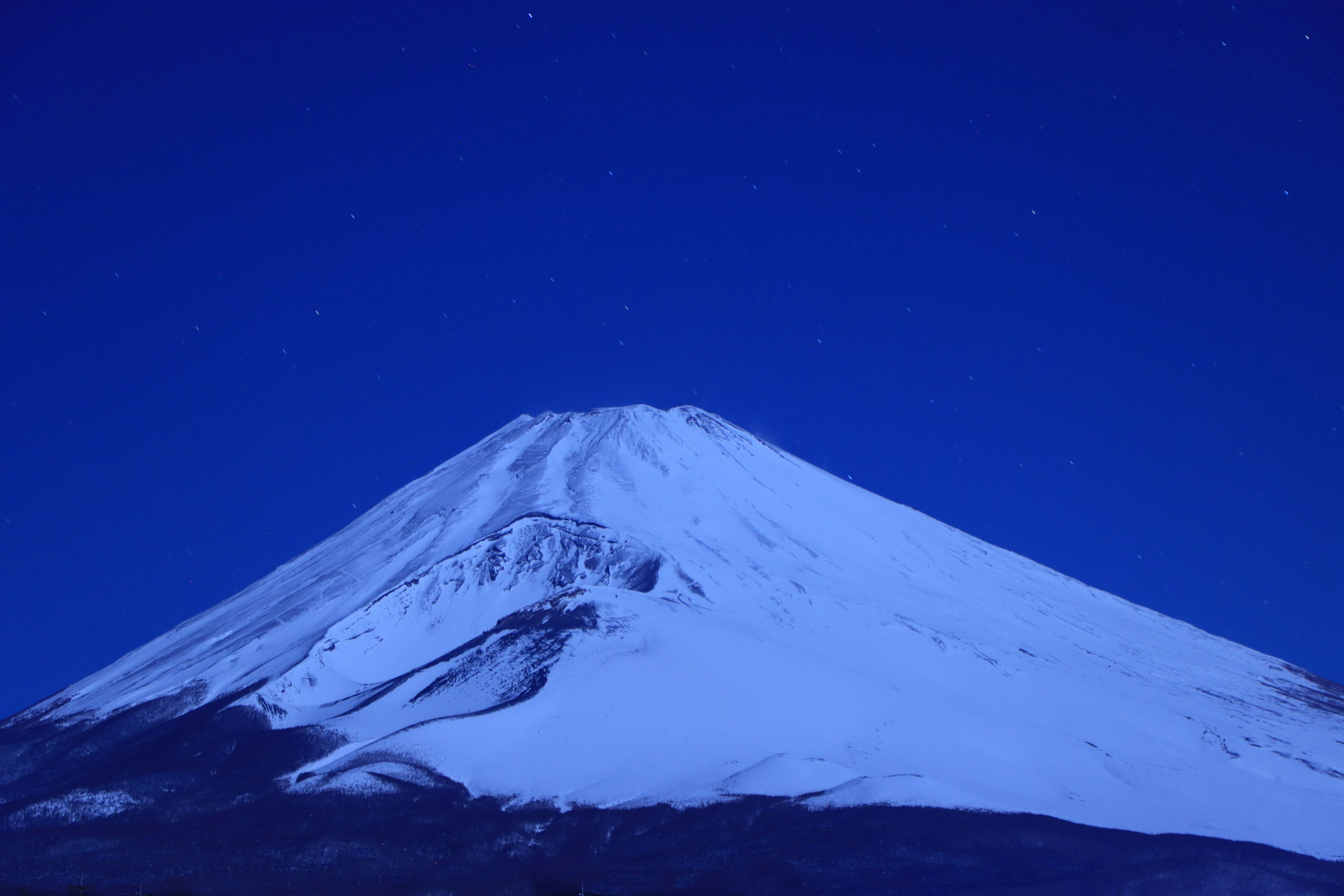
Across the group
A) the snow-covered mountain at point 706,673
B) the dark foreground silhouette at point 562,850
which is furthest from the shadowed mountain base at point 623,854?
the snow-covered mountain at point 706,673

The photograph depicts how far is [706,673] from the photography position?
35781 millimetres

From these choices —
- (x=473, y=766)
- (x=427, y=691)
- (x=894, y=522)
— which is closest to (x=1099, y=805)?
(x=473, y=766)

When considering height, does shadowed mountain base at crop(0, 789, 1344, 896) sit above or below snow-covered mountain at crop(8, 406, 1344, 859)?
below

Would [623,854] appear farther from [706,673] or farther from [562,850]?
[706,673]

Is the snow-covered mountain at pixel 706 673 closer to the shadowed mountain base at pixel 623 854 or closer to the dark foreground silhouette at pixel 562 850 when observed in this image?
the dark foreground silhouette at pixel 562 850

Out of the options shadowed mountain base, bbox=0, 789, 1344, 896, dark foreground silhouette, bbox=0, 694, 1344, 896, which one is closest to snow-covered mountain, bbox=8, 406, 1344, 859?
dark foreground silhouette, bbox=0, 694, 1344, 896

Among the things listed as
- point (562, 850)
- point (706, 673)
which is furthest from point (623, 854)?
point (706, 673)

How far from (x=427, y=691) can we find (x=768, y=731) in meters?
10.3

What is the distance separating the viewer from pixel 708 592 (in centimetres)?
4419

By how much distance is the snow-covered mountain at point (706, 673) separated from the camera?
100 ft

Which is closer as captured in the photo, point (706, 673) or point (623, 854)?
point (623, 854)

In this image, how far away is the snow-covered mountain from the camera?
30562 mm

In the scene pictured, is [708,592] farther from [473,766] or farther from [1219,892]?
[1219,892]

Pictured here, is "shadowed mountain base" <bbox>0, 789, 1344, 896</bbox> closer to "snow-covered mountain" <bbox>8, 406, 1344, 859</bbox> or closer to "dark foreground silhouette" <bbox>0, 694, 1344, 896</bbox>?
"dark foreground silhouette" <bbox>0, 694, 1344, 896</bbox>
